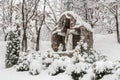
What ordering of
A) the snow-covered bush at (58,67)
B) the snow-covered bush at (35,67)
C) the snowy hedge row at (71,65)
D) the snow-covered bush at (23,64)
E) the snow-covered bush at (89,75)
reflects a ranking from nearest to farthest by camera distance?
1. the snowy hedge row at (71,65)
2. the snow-covered bush at (89,75)
3. the snow-covered bush at (58,67)
4. the snow-covered bush at (35,67)
5. the snow-covered bush at (23,64)

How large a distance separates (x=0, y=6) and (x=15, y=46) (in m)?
18.4

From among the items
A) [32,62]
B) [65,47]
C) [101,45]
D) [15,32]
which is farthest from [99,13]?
[32,62]

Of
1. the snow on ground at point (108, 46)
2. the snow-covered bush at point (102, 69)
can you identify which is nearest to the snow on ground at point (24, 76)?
the snow-covered bush at point (102, 69)

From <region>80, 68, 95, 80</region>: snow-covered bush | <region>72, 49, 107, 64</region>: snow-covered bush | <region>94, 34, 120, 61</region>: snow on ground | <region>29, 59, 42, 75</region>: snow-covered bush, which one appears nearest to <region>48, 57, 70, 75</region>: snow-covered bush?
<region>72, 49, 107, 64</region>: snow-covered bush

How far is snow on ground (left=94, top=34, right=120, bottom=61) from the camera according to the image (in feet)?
101

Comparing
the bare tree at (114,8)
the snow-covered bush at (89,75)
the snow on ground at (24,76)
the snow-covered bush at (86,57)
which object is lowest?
the snow on ground at (24,76)

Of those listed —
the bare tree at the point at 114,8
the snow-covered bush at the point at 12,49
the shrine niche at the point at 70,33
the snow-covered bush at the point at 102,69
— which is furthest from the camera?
the bare tree at the point at 114,8

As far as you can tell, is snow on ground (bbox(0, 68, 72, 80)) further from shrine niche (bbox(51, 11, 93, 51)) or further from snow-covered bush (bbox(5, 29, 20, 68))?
shrine niche (bbox(51, 11, 93, 51))

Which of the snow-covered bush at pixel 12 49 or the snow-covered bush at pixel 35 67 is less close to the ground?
the snow-covered bush at pixel 12 49

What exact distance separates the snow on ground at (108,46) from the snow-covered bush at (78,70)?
37.5 ft

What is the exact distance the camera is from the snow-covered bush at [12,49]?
2508cm

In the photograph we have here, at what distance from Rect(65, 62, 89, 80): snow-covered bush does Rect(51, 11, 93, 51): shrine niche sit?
5458 millimetres

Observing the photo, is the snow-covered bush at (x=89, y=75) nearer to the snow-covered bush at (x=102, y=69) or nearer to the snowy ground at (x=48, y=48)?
the snow-covered bush at (x=102, y=69)

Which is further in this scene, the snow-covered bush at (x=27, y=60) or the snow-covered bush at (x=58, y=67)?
the snow-covered bush at (x=27, y=60)
